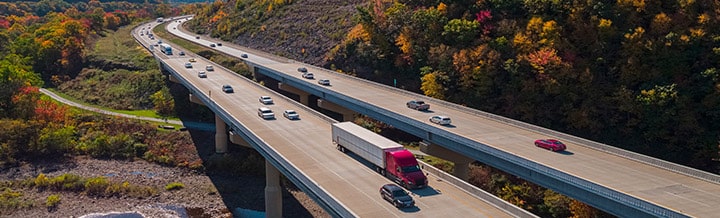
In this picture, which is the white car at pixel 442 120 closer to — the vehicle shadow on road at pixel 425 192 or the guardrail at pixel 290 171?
the vehicle shadow on road at pixel 425 192

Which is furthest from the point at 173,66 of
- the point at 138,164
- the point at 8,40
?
the point at 8,40

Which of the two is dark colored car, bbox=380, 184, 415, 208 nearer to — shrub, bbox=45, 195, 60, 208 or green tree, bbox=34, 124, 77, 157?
shrub, bbox=45, 195, 60, 208

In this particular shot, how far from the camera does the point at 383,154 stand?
39.9m

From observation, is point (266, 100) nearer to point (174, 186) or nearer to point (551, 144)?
point (174, 186)

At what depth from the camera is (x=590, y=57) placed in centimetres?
6253

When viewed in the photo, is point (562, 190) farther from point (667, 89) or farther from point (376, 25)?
point (376, 25)

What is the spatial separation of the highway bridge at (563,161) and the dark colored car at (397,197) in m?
11.2

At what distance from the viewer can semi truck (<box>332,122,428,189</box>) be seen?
3766cm

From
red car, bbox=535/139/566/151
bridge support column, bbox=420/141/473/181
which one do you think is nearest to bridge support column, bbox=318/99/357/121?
bridge support column, bbox=420/141/473/181

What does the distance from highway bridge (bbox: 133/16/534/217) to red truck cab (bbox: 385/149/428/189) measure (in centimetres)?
63

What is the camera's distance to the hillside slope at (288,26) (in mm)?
106375

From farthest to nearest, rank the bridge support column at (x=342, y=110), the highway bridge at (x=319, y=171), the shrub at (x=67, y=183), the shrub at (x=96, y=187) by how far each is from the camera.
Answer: the bridge support column at (x=342, y=110) → the shrub at (x=67, y=183) → the shrub at (x=96, y=187) → the highway bridge at (x=319, y=171)

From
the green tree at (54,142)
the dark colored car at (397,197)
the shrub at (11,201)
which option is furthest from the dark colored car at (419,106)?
the green tree at (54,142)

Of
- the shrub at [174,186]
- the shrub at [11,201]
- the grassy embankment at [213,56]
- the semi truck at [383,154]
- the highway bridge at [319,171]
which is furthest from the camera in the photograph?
the grassy embankment at [213,56]
